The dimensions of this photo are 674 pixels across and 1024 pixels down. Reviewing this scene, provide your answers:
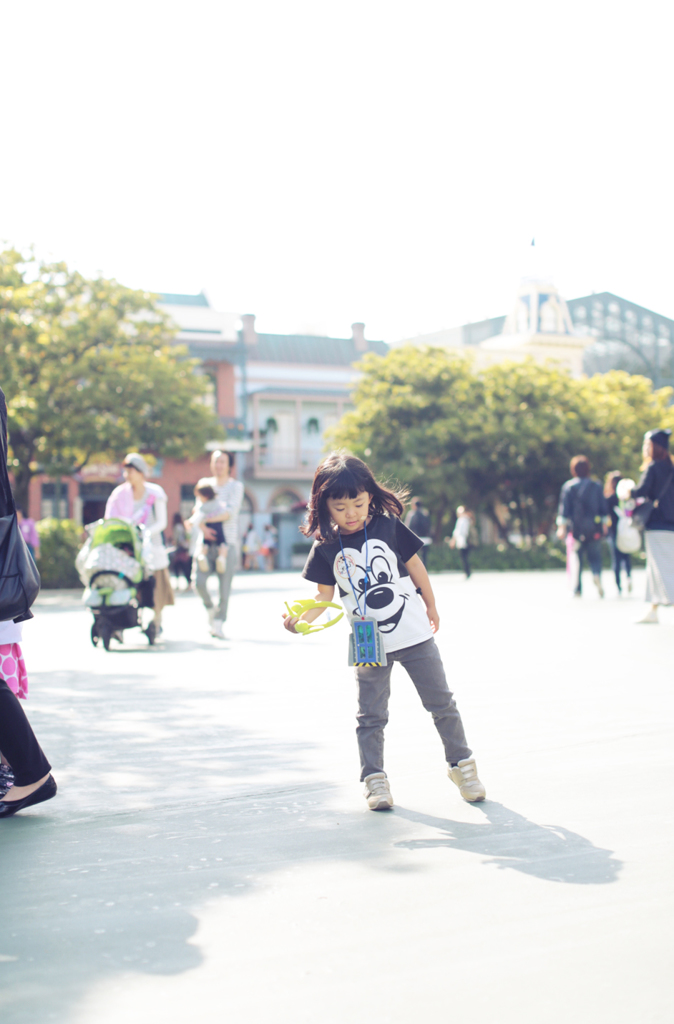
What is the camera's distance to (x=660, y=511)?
11.4 meters

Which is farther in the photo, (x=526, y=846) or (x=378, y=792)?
(x=378, y=792)

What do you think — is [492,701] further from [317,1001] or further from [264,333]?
[264,333]

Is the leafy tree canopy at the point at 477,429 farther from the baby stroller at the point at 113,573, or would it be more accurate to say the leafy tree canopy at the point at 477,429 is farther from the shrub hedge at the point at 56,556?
the baby stroller at the point at 113,573

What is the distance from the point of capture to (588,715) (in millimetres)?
6445

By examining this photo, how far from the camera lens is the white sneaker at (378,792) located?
436 cm

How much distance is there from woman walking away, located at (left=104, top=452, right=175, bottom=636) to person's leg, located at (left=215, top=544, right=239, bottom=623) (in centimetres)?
58

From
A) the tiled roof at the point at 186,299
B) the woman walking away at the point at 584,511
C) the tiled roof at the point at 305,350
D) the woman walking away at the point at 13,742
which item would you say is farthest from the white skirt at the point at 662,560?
the tiled roof at the point at 186,299

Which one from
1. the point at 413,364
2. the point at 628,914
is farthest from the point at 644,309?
the point at 628,914

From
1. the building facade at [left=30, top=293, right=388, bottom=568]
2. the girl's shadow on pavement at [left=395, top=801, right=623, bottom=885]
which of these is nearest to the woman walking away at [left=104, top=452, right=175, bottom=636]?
the girl's shadow on pavement at [left=395, top=801, right=623, bottom=885]

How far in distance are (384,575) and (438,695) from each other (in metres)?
0.51

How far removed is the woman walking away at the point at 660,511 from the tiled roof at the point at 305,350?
4068 cm

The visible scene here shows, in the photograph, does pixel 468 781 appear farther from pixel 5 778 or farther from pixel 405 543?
pixel 5 778

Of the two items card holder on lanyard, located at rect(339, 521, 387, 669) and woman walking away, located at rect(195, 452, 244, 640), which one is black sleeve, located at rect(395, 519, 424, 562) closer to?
card holder on lanyard, located at rect(339, 521, 387, 669)

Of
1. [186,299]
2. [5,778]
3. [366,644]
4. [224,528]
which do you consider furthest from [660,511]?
[186,299]
